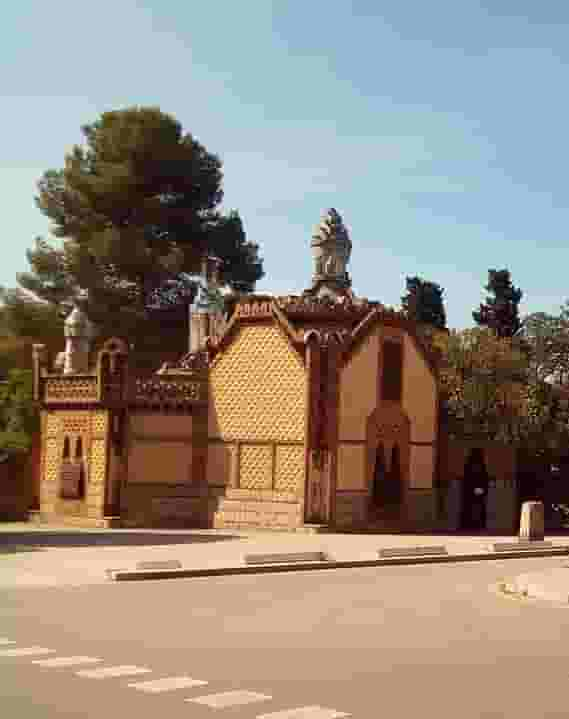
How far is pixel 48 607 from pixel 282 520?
729 inches

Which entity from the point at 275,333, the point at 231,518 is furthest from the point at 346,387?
the point at 231,518

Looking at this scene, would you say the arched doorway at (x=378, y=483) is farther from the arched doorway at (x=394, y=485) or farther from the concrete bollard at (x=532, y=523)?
the concrete bollard at (x=532, y=523)

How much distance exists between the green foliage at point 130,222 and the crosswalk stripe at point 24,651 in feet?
134

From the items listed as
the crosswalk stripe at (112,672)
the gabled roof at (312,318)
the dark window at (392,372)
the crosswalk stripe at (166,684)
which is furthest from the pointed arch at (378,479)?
the crosswalk stripe at (166,684)

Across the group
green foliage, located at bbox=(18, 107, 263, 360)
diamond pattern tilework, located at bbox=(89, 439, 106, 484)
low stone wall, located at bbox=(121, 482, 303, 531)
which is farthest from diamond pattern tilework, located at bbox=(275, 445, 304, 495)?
green foliage, located at bbox=(18, 107, 263, 360)

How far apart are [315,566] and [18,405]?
2009cm

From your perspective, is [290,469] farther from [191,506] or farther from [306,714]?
[306,714]

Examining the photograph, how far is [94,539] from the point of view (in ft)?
98.6

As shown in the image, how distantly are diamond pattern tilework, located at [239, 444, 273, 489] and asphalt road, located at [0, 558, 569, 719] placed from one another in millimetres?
14579

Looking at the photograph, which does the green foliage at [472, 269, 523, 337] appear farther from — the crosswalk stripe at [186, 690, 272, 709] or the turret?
the crosswalk stripe at [186, 690, 272, 709]

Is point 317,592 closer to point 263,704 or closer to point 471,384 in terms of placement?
point 263,704

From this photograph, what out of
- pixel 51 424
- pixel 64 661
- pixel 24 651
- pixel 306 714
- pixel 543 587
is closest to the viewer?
pixel 306 714

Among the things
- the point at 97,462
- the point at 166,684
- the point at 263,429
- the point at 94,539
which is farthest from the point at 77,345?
the point at 166,684

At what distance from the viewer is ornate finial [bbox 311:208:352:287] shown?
39094 millimetres
